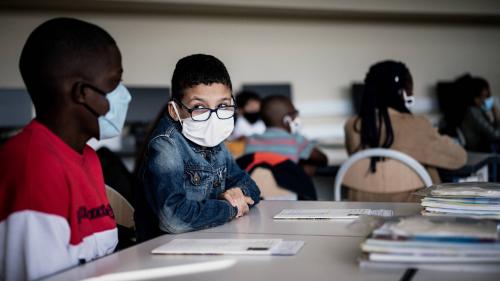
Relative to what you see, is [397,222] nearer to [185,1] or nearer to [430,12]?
[185,1]

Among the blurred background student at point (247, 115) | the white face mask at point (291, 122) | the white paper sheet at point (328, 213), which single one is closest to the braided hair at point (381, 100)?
the white face mask at point (291, 122)

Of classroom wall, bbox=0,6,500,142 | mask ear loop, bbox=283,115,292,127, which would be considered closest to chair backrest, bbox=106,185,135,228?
mask ear loop, bbox=283,115,292,127

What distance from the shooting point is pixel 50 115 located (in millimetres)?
1212

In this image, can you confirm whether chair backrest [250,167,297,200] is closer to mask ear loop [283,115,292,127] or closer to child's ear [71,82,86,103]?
mask ear loop [283,115,292,127]

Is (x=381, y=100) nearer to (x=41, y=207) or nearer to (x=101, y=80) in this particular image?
(x=101, y=80)

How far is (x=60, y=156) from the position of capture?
1.18m

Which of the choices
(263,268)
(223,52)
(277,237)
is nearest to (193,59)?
(277,237)

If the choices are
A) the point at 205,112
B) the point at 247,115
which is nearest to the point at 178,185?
the point at 205,112

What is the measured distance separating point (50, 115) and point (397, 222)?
711mm

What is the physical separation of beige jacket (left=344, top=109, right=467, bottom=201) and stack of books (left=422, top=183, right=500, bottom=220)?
999 mm

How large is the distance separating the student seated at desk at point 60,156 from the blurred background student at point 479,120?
4709 millimetres

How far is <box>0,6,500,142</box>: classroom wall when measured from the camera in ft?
21.2

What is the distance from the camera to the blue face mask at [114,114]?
130 cm

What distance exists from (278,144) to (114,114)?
2.08 metres
